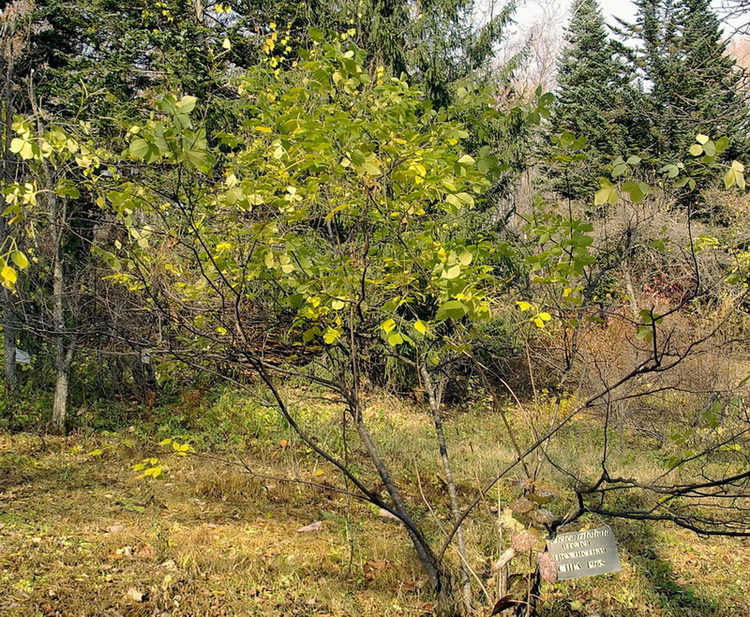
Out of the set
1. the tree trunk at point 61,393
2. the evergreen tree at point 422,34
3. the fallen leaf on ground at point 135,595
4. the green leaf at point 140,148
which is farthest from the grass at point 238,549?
the evergreen tree at point 422,34

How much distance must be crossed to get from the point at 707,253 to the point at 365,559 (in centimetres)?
1029

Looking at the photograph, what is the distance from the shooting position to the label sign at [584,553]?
207cm

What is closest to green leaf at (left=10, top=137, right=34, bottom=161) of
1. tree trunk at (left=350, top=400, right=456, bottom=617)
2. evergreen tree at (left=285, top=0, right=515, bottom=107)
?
tree trunk at (left=350, top=400, right=456, bottom=617)

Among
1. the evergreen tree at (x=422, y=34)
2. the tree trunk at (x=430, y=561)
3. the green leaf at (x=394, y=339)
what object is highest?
the evergreen tree at (x=422, y=34)

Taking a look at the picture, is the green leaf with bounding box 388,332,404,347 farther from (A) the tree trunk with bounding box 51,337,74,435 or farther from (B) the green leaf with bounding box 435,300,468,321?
(A) the tree trunk with bounding box 51,337,74,435

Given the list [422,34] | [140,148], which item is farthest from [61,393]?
[422,34]

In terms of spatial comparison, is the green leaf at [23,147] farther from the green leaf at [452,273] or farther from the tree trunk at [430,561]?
the tree trunk at [430,561]

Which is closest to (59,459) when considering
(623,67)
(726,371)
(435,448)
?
(435,448)

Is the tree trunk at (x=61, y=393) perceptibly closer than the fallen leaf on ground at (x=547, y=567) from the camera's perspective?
No

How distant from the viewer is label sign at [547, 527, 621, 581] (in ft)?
6.78

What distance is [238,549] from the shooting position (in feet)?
13.1

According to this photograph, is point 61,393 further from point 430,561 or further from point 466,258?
point 466,258

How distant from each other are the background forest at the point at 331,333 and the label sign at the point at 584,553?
56 mm

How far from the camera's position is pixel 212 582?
3473 mm
